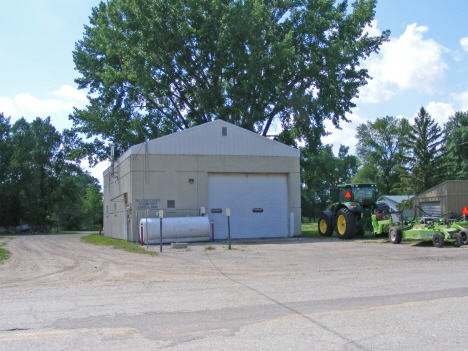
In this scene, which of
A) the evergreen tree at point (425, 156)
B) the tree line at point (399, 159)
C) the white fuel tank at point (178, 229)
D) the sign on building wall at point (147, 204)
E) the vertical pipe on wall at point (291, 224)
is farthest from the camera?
the evergreen tree at point (425, 156)

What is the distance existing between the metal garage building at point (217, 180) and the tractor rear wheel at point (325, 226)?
4.52 ft

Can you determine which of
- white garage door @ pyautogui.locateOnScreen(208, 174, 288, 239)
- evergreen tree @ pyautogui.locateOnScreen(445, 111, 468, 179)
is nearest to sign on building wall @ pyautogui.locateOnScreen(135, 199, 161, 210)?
white garage door @ pyautogui.locateOnScreen(208, 174, 288, 239)

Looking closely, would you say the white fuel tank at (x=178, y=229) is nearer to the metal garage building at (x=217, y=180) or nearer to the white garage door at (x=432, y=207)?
the metal garage building at (x=217, y=180)

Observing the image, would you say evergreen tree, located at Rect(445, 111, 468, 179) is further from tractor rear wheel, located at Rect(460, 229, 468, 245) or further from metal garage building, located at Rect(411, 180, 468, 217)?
tractor rear wheel, located at Rect(460, 229, 468, 245)

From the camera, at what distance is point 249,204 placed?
24.9m

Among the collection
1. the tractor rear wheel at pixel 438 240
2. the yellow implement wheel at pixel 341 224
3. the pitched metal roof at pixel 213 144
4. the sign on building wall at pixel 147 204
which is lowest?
the tractor rear wheel at pixel 438 240

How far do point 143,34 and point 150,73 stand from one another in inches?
109

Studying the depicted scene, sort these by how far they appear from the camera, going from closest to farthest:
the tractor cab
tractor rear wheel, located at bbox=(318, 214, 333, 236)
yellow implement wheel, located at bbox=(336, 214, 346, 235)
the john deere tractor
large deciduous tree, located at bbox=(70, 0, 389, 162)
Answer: the john deere tractor, yellow implement wheel, located at bbox=(336, 214, 346, 235), the tractor cab, tractor rear wheel, located at bbox=(318, 214, 333, 236), large deciduous tree, located at bbox=(70, 0, 389, 162)

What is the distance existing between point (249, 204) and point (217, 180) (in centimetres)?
226

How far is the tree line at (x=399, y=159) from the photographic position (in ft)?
118

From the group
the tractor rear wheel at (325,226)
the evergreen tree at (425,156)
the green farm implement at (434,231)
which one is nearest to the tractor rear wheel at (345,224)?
the tractor rear wheel at (325,226)

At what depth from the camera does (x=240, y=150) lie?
24.8 meters

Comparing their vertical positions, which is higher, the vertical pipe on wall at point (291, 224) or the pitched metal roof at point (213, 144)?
the pitched metal roof at point (213, 144)

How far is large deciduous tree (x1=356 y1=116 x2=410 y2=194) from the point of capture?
68.4 meters
